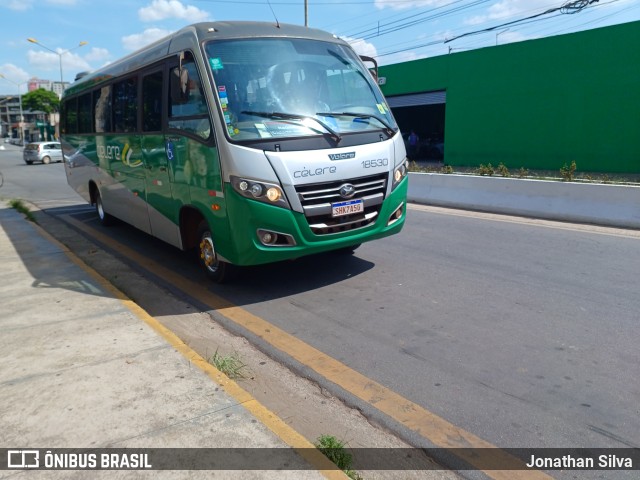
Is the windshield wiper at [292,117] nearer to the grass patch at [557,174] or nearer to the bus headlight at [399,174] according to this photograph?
the bus headlight at [399,174]

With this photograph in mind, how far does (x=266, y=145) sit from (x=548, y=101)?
56.0ft

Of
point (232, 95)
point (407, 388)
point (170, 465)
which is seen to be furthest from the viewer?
point (232, 95)

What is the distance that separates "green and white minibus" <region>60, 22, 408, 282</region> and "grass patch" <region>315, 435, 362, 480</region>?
2518mm

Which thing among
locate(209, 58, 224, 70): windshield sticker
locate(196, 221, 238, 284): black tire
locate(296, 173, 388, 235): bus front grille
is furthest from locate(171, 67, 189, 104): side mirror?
locate(296, 173, 388, 235): bus front grille

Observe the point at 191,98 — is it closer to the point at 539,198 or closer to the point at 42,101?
the point at 539,198

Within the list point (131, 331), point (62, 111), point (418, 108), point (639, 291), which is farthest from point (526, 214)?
point (418, 108)

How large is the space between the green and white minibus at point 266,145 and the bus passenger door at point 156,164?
3 cm

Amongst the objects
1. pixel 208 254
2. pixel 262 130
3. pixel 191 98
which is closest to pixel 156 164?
pixel 191 98

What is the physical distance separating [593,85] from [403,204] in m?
15.0

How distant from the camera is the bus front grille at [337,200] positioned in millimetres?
5148

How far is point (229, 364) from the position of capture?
394 cm

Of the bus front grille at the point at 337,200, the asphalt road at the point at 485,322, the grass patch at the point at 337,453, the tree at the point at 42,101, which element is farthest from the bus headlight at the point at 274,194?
the tree at the point at 42,101

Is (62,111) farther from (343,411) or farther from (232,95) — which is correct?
(343,411)

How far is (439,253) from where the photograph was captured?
23.7ft
